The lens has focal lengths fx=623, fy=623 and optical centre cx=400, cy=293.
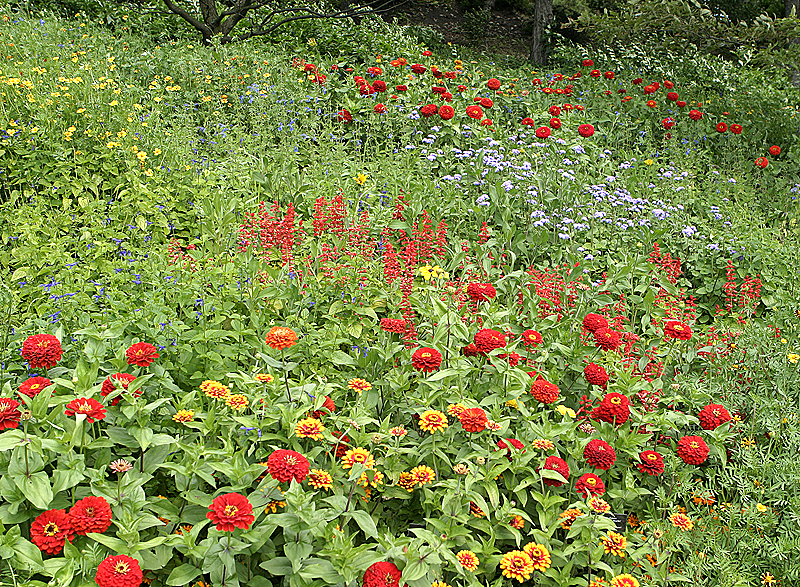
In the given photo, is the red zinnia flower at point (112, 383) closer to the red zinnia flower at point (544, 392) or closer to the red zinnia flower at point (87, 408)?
the red zinnia flower at point (87, 408)

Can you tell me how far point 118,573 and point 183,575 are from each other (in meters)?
0.31

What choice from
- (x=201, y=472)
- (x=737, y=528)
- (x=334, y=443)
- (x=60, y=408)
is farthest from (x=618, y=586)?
(x=60, y=408)

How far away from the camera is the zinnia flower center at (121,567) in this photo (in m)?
1.51

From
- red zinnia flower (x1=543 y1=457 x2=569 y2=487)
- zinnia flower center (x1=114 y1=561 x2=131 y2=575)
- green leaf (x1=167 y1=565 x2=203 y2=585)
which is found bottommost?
green leaf (x1=167 y1=565 x2=203 y2=585)

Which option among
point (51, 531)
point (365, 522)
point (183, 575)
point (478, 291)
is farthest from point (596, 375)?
point (51, 531)

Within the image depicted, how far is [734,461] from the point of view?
268cm

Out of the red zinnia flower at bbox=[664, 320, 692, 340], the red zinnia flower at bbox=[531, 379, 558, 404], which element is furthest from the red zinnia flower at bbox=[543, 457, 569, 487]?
the red zinnia flower at bbox=[664, 320, 692, 340]

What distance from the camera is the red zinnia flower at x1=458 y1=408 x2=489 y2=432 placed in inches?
82.7

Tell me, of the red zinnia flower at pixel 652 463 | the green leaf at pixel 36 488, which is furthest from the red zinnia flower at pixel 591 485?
the green leaf at pixel 36 488

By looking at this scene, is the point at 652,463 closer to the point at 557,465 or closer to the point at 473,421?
the point at 557,465

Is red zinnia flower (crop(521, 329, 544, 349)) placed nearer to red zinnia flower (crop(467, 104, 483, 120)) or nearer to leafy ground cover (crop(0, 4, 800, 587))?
leafy ground cover (crop(0, 4, 800, 587))

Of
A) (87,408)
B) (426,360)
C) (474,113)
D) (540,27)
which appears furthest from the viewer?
(540,27)

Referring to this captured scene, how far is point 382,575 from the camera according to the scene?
5.49 ft

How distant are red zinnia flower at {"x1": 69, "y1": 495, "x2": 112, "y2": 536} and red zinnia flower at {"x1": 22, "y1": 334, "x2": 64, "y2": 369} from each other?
1.75 ft
